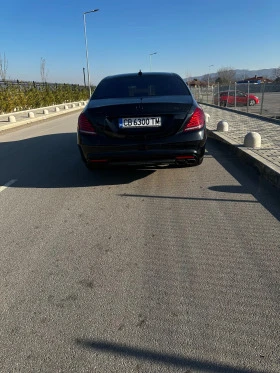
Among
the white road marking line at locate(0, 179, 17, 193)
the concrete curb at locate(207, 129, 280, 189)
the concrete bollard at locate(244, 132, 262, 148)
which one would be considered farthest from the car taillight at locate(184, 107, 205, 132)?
the white road marking line at locate(0, 179, 17, 193)

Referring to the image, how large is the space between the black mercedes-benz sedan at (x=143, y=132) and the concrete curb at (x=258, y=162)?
1.09 meters

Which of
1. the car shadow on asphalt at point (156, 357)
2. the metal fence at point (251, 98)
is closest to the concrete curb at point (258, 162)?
the car shadow on asphalt at point (156, 357)

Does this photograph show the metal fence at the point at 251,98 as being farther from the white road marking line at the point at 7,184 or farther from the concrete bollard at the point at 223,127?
the white road marking line at the point at 7,184

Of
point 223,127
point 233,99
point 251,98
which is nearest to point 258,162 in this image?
point 223,127

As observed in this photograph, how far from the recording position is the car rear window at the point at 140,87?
197 inches

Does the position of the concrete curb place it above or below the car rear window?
below

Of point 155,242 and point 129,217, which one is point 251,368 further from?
point 129,217

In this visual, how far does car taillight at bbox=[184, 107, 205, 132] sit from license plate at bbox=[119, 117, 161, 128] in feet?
1.31

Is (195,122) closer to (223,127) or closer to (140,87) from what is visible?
(140,87)

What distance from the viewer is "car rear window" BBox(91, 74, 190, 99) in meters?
5.02

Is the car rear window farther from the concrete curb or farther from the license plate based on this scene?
the concrete curb

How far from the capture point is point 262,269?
2.59 m

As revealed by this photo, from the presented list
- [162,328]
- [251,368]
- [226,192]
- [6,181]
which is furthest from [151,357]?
[6,181]

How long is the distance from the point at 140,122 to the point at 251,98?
68.9ft
